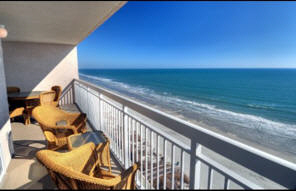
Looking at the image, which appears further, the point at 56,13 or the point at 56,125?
the point at 56,125

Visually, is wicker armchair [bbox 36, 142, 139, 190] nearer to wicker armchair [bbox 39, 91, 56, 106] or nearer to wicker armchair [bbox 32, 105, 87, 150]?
wicker armchair [bbox 32, 105, 87, 150]

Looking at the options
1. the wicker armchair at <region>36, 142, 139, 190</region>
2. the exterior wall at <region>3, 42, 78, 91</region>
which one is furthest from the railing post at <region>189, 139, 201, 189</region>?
the exterior wall at <region>3, 42, 78, 91</region>

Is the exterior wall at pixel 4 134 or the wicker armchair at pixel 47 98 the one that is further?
the wicker armchair at pixel 47 98

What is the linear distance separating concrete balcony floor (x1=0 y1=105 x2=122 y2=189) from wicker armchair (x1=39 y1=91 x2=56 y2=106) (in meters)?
0.65

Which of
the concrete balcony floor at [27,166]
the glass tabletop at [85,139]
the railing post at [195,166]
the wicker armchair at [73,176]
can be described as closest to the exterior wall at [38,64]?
the concrete balcony floor at [27,166]

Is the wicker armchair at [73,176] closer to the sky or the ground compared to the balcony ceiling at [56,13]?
closer to the ground

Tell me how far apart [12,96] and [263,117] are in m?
15.4

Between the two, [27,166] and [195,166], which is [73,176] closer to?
[195,166]

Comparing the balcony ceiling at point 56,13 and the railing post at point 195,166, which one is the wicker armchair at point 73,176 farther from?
the balcony ceiling at point 56,13

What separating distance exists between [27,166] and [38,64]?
4020 mm

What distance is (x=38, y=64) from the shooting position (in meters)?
5.01

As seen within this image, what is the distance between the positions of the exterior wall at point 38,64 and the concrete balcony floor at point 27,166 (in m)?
2.18

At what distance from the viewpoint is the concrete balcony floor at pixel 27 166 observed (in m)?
1.62

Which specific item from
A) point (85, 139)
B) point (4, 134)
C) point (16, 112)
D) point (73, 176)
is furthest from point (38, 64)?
point (73, 176)
